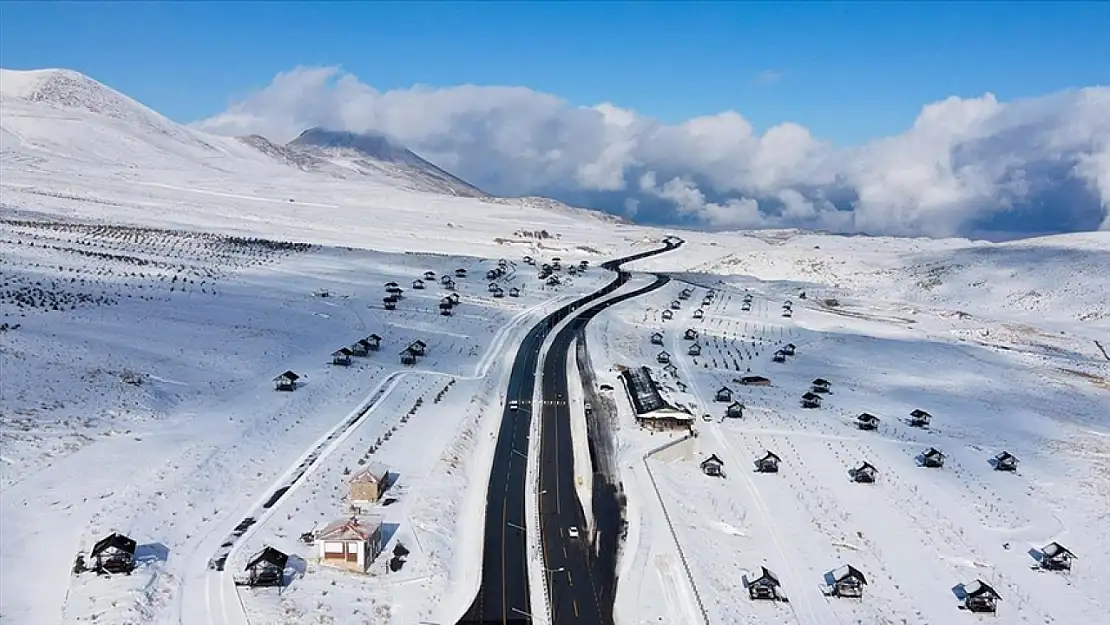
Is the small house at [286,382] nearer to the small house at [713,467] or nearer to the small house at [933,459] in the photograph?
the small house at [713,467]

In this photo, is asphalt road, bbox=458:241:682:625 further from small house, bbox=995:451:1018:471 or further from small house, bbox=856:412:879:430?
small house, bbox=995:451:1018:471

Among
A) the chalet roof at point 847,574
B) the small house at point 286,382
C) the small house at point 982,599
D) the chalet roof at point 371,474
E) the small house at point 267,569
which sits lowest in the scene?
the small house at point 982,599

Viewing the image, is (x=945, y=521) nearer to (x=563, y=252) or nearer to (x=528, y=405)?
(x=528, y=405)

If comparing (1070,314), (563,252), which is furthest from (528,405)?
(563,252)

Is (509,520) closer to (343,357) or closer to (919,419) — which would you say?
(343,357)

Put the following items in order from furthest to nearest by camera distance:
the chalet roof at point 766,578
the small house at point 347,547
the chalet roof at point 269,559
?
the chalet roof at point 766,578, the small house at point 347,547, the chalet roof at point 269,559

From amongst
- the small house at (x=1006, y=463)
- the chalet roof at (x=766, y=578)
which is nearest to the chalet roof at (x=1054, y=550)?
the small house at (x=1006, y=463)

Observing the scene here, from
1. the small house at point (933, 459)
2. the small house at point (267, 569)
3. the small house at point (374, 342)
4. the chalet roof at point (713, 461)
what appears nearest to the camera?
the small house at point (267, 569)
